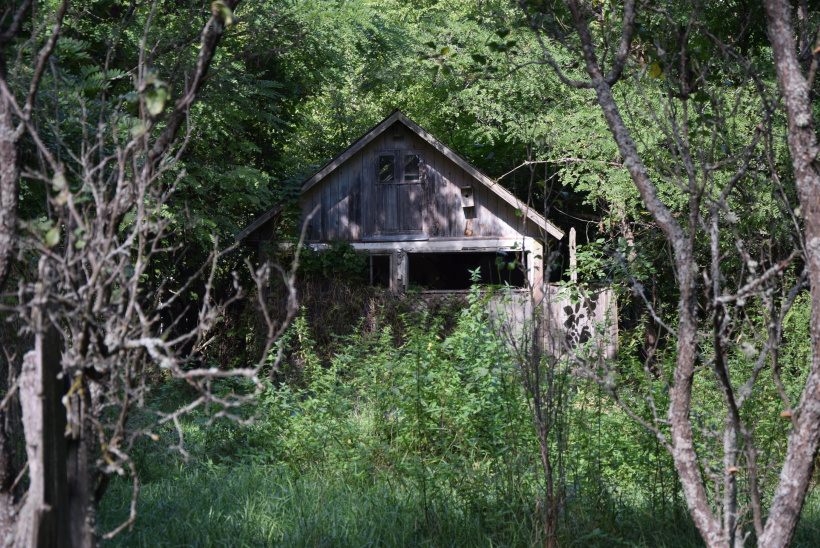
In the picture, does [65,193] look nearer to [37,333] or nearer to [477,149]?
[37,333]

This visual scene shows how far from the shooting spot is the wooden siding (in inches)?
595

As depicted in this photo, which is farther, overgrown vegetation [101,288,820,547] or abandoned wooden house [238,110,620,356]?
abandoned wooden house [238,110,620,356]

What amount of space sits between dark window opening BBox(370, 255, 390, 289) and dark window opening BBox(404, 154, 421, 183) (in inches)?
77.4

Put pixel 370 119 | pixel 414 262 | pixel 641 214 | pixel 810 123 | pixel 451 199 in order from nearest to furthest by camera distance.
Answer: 1. pixel 810 123
2. pixel 641 214
3. pixel 451 199
4. pixel 414 262
5. pixel 370 119

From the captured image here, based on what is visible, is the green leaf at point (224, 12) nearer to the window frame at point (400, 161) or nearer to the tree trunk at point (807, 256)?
the tree trunk at point (807, 256)

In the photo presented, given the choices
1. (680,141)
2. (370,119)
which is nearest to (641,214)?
(680,141)

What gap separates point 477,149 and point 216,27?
19.6 meters

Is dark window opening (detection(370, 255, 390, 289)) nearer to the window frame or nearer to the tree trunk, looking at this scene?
the window frame

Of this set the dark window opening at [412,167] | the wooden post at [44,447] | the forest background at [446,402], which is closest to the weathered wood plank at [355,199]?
the dark window opening at [412,167]

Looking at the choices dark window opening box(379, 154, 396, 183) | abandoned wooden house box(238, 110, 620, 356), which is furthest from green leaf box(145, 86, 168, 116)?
dark window opening box(379, 154, 396, 183)

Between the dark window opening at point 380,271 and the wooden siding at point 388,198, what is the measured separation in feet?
3.29

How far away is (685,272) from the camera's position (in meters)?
2.78

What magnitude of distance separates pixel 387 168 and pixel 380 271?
3.02 meters

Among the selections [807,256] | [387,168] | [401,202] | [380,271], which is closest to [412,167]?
[387,168]
